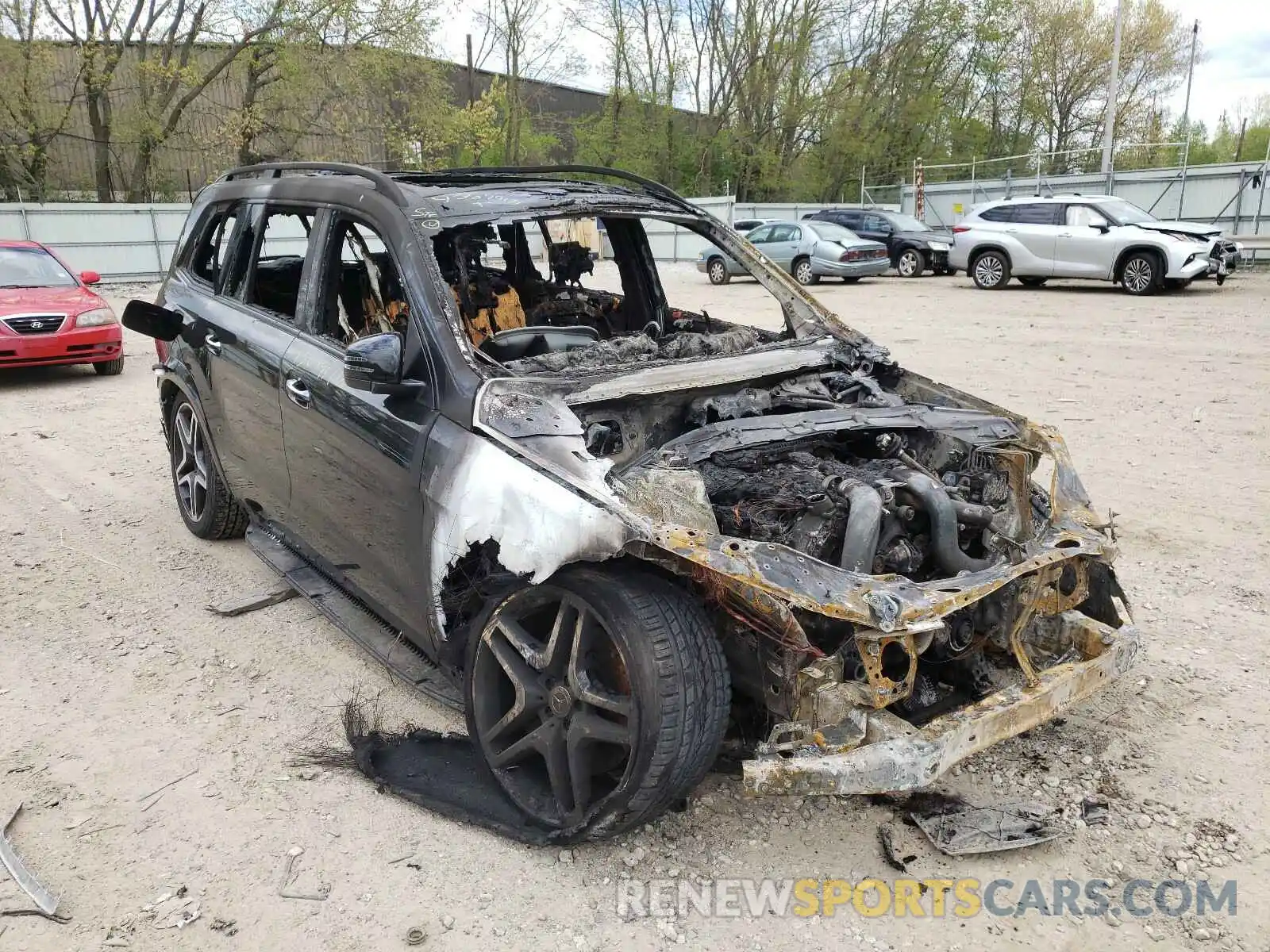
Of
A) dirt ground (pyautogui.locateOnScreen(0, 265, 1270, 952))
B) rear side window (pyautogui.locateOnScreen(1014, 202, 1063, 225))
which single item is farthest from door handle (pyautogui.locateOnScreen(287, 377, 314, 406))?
rear side window (pyautogui.locateOnScreen(1014, 202, 1063, 225))

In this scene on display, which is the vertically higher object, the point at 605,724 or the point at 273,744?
the point at 605,724

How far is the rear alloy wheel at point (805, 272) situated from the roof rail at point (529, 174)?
15805 mm

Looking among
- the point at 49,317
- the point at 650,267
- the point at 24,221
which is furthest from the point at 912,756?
the point at 24,221

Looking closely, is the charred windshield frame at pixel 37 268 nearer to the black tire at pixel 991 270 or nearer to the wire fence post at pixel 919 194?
the black tire at pixel 991 270

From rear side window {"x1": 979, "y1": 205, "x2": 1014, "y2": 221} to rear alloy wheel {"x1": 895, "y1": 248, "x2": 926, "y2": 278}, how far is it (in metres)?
3.08

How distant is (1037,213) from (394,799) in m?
16.8

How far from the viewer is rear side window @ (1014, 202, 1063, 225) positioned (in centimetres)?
1634

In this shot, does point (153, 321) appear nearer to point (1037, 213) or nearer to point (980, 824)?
point (980, 824)

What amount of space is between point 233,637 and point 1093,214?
52.7 ft

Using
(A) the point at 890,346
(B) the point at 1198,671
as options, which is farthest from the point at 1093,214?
(B) the point at 1198,671

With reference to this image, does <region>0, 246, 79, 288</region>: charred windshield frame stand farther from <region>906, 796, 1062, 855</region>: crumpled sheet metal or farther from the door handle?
<region>906, 796, 1062, 855</region>: crumpled sheet metal

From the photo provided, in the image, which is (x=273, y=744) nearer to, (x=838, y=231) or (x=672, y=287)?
(x=672, y=287)

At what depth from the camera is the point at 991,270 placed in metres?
17.3

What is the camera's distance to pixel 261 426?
4.05 meters
